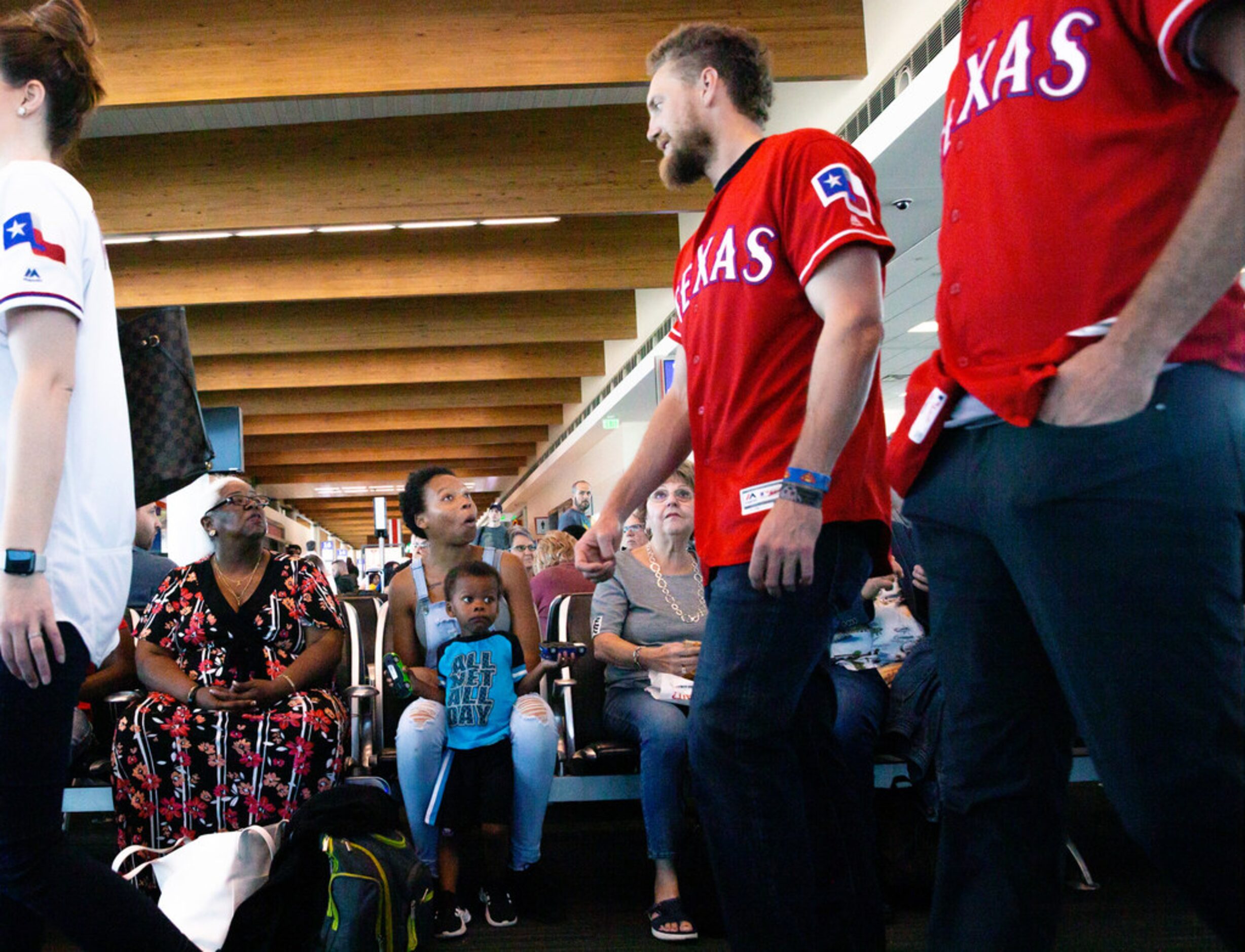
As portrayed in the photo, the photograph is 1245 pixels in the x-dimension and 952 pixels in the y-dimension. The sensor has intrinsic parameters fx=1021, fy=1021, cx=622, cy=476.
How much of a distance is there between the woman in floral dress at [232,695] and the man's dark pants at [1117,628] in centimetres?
229

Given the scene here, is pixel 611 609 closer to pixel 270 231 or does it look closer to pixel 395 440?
pixel 270 231

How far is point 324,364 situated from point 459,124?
774 cm

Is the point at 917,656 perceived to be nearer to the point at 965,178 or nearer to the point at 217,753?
the point at 217,753

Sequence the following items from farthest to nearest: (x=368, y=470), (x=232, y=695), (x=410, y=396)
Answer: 1. (x=368, y=470)
2. (x=410, y=396)
3. (x=232, y=695)

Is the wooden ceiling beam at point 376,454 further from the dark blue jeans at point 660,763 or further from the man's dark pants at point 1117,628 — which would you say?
the man's dark pants at point 1117,628

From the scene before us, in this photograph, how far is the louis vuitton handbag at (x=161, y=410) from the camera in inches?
70.4

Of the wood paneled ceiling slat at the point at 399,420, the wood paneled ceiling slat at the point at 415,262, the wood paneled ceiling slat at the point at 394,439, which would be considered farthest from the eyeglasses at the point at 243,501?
the wood paneled ceiling slat at the point at 394,439

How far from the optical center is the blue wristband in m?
1.37

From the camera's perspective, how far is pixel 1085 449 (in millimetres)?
913

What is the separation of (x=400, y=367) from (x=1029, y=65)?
48.0ft

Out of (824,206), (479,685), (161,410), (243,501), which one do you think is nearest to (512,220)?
(243,501)

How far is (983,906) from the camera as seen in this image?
1.09 metres

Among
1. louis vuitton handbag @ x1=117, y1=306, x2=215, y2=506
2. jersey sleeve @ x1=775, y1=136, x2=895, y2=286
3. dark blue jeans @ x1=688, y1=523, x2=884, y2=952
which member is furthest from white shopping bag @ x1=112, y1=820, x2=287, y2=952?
jersey sleeve @ x1=775, y1=136, x2=895, y2=286

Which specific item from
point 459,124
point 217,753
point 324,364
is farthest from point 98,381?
point 324,364
